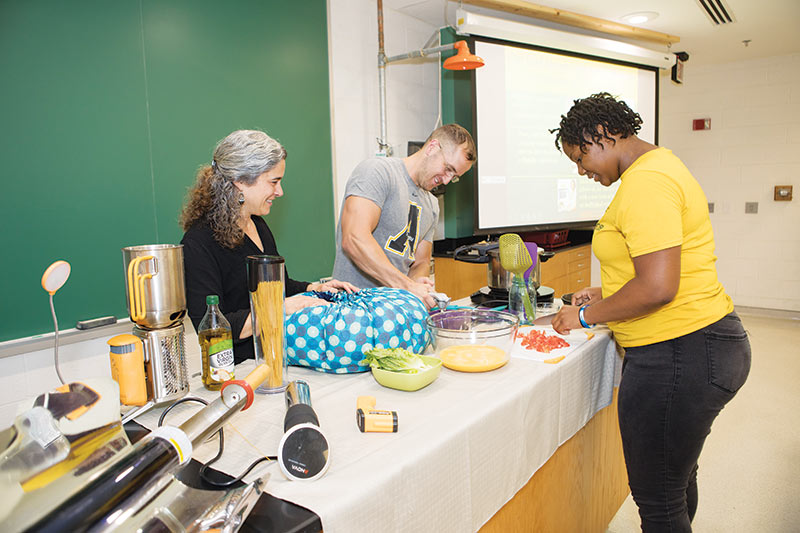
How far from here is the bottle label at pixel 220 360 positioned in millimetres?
1137

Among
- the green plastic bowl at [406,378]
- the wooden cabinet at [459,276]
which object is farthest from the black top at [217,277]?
the wooden cabinet at [459,276]

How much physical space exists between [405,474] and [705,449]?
257 centimetres

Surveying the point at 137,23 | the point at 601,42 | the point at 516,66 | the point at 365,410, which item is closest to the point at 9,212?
the point at 137,23

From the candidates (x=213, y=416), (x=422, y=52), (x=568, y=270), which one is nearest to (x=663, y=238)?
(x=213, y=416)

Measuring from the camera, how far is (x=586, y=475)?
1675 mm

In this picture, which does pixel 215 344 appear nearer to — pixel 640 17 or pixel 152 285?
pixel 152 285

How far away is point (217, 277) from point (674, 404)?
1316 mm

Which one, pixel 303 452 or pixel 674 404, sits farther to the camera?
pixel 674 404

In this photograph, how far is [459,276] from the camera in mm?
3693

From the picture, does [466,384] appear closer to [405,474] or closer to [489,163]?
[405,474]

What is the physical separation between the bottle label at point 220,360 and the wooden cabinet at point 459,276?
2.63 m

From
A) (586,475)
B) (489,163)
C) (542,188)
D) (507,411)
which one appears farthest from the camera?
(542,188)

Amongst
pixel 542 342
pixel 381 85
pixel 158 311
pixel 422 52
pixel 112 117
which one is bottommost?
pixel 542 342

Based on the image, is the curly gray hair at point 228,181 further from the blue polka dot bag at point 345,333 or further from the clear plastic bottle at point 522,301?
the clear plastic bottle at point 522,301
